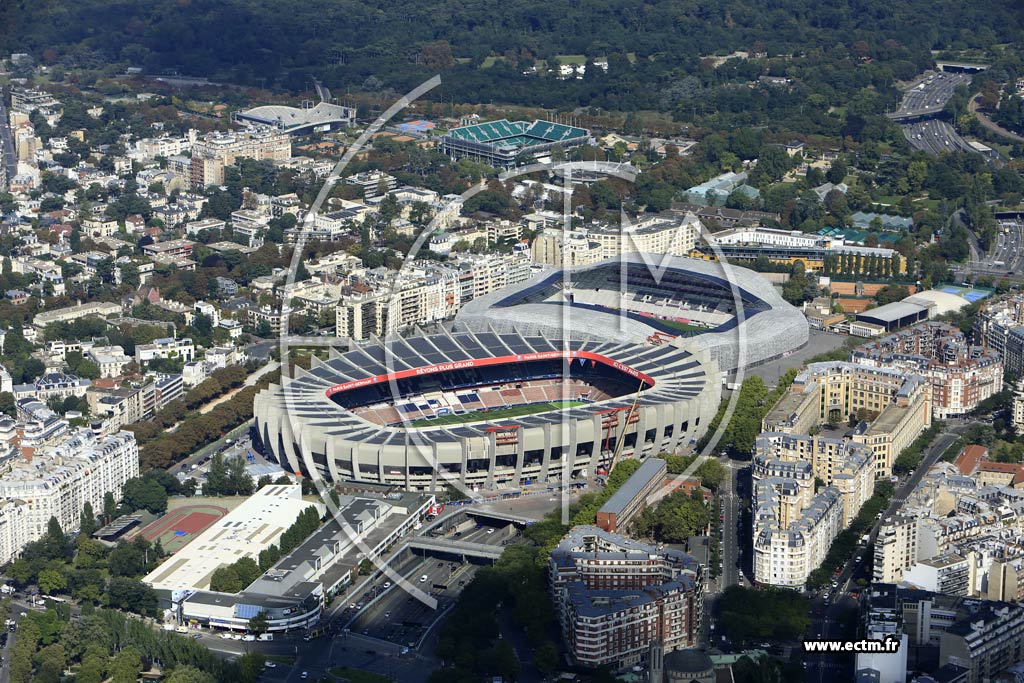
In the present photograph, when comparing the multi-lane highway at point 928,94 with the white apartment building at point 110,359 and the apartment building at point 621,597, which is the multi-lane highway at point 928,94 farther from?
the apartment building at point 621,597

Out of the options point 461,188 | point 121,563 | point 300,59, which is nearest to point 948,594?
point 121,563

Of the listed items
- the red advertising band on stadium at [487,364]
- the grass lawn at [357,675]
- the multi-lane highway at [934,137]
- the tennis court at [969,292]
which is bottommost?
the multi-lane highway at [934,137]

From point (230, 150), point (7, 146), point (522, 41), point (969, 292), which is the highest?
point (522, 41)

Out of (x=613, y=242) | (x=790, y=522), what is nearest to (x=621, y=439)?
(x=790, y=522)

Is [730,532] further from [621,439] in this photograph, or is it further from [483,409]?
[483,409]

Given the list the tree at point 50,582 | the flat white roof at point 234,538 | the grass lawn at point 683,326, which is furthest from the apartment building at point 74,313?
the tree at point 50,582
